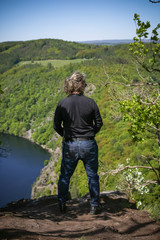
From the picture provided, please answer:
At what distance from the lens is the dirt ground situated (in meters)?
2.55

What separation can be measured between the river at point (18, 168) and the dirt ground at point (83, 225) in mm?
51372

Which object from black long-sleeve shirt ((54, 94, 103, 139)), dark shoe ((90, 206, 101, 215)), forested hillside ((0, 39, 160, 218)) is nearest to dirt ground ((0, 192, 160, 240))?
dark shoe ((90, 206, 101, 215))

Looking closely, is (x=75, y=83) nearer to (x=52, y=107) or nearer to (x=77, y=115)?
(x=77, y=115)

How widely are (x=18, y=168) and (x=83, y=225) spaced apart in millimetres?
69883

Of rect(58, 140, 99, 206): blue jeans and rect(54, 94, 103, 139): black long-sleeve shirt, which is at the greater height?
rect(54, 94, 103, 139): black long-sleeve shirt

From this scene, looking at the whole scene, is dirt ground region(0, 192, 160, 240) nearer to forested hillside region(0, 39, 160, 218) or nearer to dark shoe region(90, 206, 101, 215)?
dark shoe region(90, 206, 101, 215)

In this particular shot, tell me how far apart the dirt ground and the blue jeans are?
39cm

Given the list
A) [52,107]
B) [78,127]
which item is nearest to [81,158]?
[78,127]

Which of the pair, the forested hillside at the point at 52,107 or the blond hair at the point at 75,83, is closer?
the blond hair at the point at 75,83

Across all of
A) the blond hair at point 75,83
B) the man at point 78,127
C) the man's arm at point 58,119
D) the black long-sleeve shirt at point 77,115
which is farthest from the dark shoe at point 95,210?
the blond hair at point 75,83

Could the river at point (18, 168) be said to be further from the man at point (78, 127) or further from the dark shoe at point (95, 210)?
the man at point (78, 127)

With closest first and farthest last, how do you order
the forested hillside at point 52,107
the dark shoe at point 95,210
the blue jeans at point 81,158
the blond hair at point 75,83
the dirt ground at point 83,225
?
1. the dirt ground at point 83,225
2. the blue jeans at point 81,158
3. the blond hair at point 75,83
4. the dark shoe at point 95,210
5. the forested hillside at point 52,107

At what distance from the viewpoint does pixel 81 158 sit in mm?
3268

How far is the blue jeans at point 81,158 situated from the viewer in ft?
10.5
